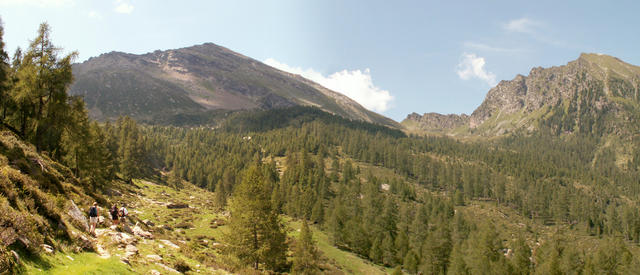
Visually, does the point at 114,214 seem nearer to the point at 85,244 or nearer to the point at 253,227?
the point at 85,244

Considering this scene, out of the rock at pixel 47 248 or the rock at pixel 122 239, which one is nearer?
the rock at pixel 47 248

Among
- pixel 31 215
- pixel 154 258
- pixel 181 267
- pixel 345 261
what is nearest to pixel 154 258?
pixel 154 258

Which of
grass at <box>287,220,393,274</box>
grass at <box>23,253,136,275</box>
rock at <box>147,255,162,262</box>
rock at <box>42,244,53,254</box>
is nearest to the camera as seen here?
grass at <box>23,253,136,275</box>

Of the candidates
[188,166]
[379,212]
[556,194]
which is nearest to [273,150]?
[188,166]

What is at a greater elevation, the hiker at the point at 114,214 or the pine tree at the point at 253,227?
the hiker at the point at 114,214

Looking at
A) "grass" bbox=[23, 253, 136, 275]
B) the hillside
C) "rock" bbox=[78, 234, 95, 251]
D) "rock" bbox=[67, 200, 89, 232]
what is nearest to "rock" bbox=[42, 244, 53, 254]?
the hillside

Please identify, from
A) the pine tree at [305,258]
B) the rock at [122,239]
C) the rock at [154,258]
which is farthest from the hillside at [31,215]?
the pine tree at [305,258]

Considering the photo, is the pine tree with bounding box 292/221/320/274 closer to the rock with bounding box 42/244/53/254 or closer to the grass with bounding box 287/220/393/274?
the grass with bounding box 287/220/393/274

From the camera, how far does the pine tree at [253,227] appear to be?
3778 centimetres

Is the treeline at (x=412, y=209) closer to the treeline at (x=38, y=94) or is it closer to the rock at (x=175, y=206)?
the rock at (x=175, y=206)

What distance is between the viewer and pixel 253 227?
38.1 meters

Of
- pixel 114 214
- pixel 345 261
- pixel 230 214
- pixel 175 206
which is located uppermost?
pixel 114 214

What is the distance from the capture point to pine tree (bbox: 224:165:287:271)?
1487 inches

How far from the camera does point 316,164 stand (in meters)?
164
